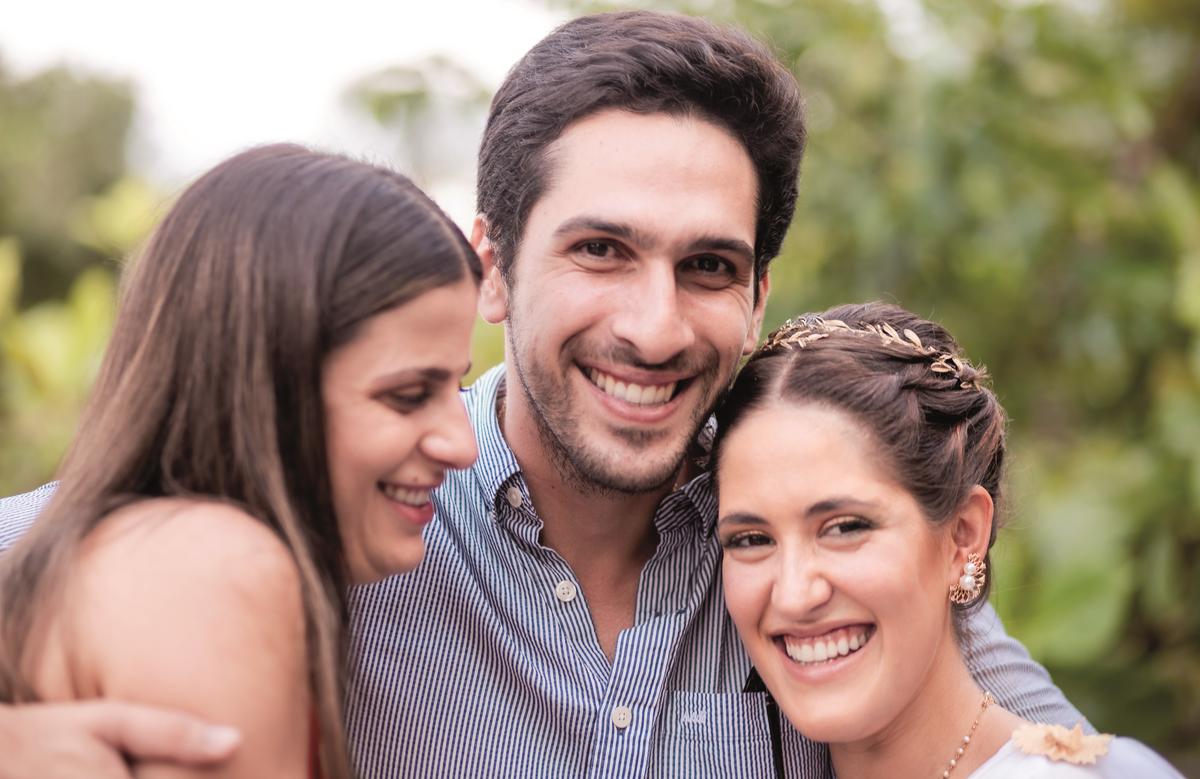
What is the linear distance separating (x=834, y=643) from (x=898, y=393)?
48cm

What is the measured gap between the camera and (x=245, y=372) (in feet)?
6.31

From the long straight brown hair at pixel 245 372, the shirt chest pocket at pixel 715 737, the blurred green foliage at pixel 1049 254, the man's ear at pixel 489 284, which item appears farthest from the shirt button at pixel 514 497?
the blurred green foliage at pixel 1049 254

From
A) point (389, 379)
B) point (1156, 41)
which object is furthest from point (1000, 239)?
point (389, 379)

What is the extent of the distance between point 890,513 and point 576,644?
2.24ft

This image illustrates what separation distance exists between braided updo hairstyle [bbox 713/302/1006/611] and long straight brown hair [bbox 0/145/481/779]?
0.82 meters

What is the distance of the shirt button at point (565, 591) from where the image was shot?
270 cm

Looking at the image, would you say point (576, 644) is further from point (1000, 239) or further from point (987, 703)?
point (1000, 239)

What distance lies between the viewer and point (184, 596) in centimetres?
173

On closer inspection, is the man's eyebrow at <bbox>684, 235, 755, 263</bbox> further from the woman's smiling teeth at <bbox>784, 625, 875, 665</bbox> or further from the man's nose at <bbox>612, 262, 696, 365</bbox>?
the woman's smiling teeth at <bbox>784, 625, 875, 665</bbox>

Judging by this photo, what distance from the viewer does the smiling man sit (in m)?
2.57

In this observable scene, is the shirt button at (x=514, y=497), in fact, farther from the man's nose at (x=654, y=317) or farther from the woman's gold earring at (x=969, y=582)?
the woman's gold earring at (x=969, y=582)

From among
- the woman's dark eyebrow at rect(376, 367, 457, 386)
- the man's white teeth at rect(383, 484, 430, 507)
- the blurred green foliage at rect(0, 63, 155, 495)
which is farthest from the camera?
the blurred green foliage at rect(0, 63, 155, 495)

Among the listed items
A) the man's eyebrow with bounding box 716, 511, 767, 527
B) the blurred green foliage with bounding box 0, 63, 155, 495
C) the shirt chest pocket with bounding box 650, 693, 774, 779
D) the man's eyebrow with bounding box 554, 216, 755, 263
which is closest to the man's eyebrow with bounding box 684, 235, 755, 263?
the man's eyebrow with bounding box 554, 216, 755, 263

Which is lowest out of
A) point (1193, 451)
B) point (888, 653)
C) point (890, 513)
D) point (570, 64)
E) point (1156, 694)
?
point (1156, 694)
